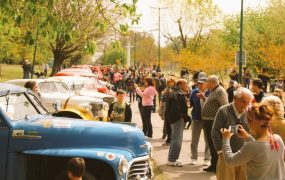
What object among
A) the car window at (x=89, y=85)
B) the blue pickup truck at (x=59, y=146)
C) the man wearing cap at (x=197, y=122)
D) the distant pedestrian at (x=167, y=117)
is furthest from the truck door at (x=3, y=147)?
the car window at (x=89, y=85)

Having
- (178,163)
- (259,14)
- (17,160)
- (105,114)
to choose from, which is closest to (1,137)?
(17,160)

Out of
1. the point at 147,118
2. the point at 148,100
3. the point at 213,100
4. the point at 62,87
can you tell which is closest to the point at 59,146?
the point at 213,100

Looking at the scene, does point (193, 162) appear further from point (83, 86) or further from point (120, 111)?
point (83, 86)

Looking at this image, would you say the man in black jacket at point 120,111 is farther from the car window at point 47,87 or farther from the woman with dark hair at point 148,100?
the car window at point 47,87

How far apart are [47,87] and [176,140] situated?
8.36 metres

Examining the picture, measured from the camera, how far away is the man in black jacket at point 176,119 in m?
11.3

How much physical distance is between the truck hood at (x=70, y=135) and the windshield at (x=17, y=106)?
6.1 inches

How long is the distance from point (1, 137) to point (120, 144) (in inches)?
57.9

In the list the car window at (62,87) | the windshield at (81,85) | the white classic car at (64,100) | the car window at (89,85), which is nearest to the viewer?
the white classic car at (64,100)

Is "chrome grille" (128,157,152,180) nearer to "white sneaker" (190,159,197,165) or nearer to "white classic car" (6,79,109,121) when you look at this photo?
"white sneaker" (190,159,197,165)

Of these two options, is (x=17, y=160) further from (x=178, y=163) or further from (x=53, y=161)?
(x=178, y=163)

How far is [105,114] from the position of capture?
48.2ft

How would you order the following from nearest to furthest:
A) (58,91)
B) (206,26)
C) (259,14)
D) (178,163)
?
1. (178,163)
2. (58,91)
3. (206,26)
4. (259,14)

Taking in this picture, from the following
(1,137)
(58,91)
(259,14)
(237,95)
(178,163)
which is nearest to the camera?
(1,137)
